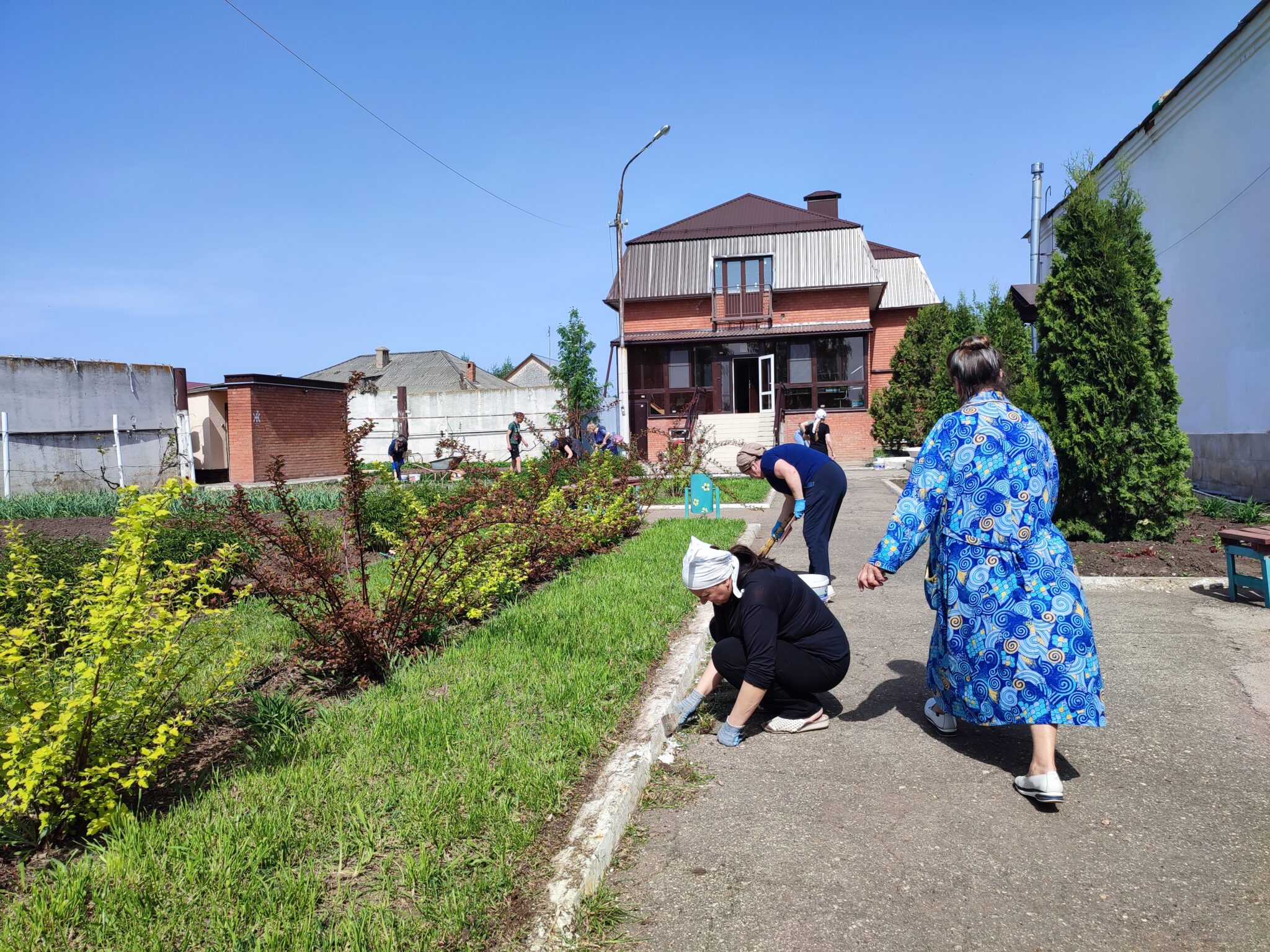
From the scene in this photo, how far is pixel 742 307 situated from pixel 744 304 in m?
0.13

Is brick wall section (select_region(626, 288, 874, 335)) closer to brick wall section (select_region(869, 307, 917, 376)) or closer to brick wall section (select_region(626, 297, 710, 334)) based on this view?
brick wall section (select_region(626, 297, 710, 334))

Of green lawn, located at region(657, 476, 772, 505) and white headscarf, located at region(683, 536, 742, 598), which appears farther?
green lawn, located at region(657, 476, 772, 505)

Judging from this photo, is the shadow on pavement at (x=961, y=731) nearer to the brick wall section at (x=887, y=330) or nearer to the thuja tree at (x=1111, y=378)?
the thuja tree at (x=1111, y=378)

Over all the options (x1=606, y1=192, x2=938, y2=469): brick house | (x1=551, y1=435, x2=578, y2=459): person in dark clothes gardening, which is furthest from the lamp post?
(x1=551, y1=435, x2=578, y2=459): person in dark clothes gardening

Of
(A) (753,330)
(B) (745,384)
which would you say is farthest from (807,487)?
(B) (745,384)

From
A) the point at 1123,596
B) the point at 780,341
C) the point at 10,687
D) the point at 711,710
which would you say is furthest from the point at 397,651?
the point at 780,341

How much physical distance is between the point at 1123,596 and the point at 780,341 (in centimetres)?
2548

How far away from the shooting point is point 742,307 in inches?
1278

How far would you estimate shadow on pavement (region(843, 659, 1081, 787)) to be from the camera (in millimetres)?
3949

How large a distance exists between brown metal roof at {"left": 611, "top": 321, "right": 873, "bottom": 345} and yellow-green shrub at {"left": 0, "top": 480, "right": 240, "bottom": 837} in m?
28.7

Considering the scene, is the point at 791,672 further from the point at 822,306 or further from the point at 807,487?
the point at 822,306

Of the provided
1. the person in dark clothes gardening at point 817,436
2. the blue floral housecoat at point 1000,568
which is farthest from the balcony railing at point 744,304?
the blue floral housecoat at point 1000,568

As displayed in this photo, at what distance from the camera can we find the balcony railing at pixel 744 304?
106 feet

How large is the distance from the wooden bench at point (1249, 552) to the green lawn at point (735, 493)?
8.58 m
